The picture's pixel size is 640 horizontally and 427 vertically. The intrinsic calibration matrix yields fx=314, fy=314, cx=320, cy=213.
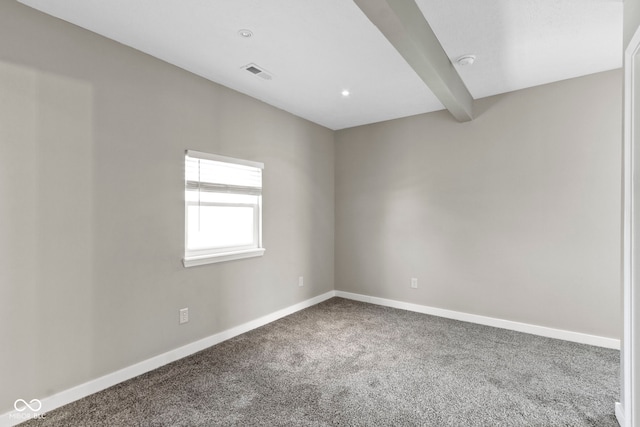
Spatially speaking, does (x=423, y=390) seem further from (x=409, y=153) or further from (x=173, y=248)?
(x=409, y=153)

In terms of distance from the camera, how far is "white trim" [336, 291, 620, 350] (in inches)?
114

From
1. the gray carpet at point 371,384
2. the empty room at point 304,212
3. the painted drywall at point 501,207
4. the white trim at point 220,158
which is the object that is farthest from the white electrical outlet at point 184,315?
the painted drywall at point 501,207

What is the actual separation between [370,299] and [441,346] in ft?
4.85

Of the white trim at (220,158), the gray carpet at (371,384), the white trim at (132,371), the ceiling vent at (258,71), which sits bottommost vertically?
the gray carpet at (371,384)

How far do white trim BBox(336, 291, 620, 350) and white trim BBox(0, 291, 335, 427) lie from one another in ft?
4.84

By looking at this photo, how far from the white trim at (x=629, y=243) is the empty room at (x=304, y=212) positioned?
0.06 feet

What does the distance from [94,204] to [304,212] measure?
7.76 ft

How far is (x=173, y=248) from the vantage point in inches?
104

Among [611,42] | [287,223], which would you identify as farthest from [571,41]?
[287,223]

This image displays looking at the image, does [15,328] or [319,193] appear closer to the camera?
[15,328]

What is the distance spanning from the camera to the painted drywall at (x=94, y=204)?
187 cm

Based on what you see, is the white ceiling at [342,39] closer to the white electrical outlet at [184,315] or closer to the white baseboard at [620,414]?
the white electrical outlet at [184,315]

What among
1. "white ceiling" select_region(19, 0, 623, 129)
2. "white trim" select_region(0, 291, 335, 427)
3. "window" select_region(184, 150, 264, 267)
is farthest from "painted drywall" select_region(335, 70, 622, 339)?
"white trim" select_region(0, 291, 335, 427)

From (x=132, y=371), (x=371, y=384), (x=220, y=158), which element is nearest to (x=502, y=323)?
(x=371, y=384)
